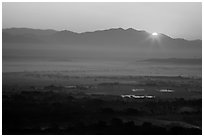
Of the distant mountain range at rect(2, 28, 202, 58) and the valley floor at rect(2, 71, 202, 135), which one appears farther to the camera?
the distant mountain range at rect(2, 28, 202, 58)

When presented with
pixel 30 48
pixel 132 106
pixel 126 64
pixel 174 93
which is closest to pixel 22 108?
pixel 132 106

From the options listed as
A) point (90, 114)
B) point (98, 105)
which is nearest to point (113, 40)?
point (98, 105)

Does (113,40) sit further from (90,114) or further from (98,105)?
(90,114)

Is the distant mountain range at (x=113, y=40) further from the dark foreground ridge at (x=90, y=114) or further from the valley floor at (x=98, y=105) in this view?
the dark foreground ridge at (x=90, y=114)

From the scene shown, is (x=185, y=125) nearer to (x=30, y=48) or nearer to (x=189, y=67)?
(x=189, y=67)

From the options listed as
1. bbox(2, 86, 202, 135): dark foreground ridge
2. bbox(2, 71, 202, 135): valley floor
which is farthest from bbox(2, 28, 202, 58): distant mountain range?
bbox(2, 86, 202, 135): dark foreground ridge

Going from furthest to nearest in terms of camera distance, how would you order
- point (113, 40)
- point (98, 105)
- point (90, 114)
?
point (113, 40), point (98, 105), point (90, 114)

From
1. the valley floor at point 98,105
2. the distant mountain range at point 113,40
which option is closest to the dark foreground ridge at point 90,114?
the valley floor at point 98,105

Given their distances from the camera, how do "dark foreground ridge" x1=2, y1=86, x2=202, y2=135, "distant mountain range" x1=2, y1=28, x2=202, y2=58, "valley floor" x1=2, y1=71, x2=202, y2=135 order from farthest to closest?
"distant mountain range" x1=2, y1=28, x2=202, y2=58 → "valley floor" x1=2, y1=71, x2=202, y2=135 → "dark foreground ridge" x1=2, y1=86, x2=202, y2=135

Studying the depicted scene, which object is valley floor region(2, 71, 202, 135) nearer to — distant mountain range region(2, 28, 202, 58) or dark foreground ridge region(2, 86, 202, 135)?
dark foreground ridge region(2, 86, 202, 135)
